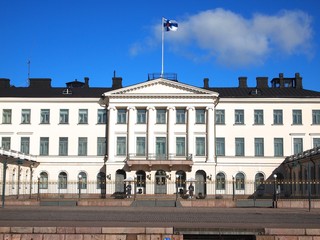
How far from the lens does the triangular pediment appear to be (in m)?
58.2

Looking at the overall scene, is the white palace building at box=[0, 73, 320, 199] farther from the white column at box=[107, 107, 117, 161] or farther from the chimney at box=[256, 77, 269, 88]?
the chimney at box=[256, 77, 269, 88]

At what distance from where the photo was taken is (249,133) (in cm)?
5981

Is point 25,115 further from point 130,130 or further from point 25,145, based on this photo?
point 130,130

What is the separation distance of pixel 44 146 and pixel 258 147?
25.4 metres

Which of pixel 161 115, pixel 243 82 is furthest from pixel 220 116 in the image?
pixel 243 82

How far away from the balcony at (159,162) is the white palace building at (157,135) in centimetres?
12

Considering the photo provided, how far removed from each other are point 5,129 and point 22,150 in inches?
129

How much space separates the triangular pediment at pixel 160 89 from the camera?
→ 58250 mm

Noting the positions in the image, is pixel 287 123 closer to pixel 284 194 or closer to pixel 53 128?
pixel 284 194

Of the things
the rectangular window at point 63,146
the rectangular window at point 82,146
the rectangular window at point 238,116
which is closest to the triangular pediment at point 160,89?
the rectangular window at point 238,116

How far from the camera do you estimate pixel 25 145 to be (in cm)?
6003

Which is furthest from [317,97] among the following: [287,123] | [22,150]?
[22,150]

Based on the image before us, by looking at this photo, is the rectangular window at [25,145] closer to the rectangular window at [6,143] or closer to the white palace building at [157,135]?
the white palace building at [157,135]

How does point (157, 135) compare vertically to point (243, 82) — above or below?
below
